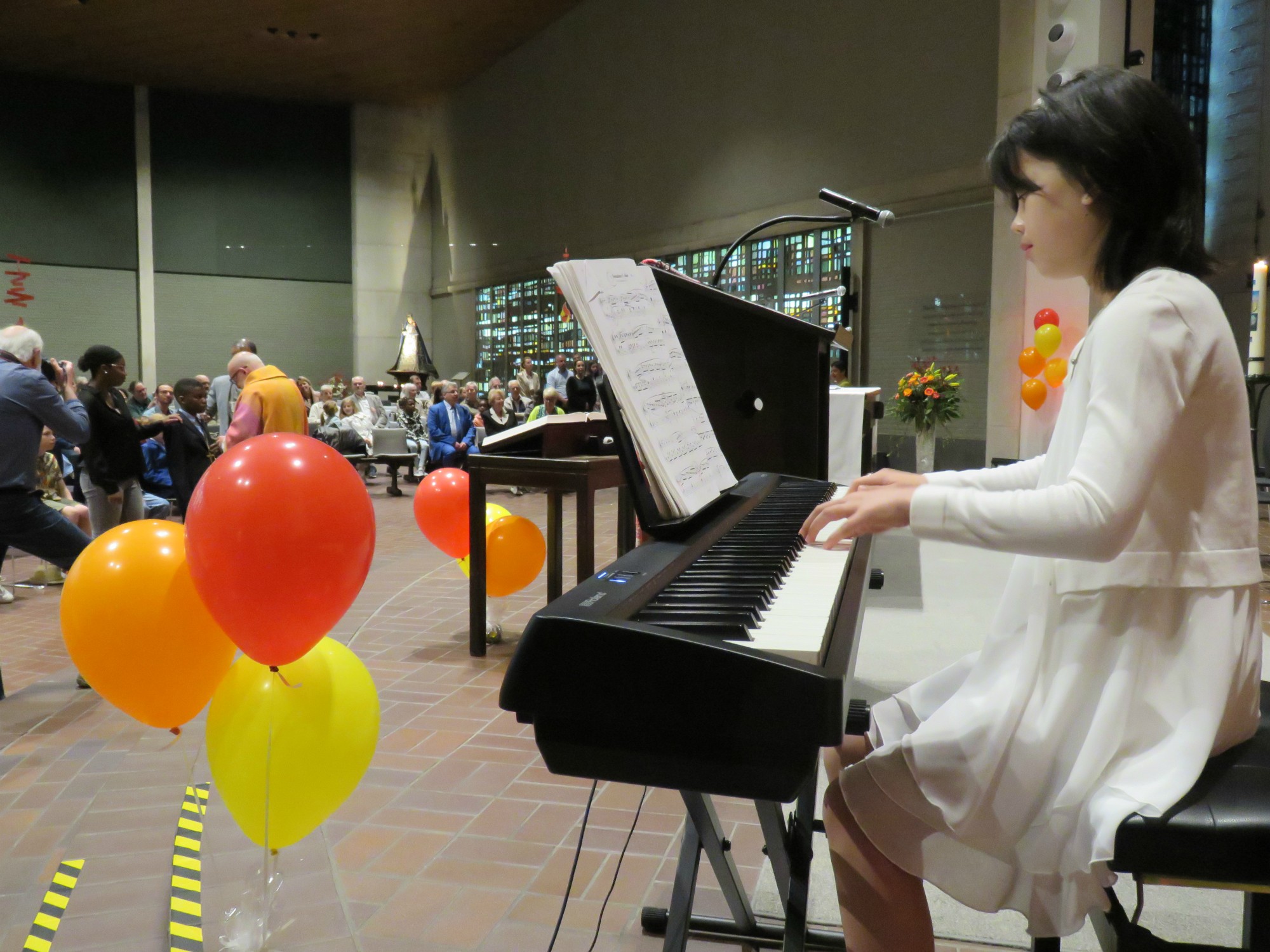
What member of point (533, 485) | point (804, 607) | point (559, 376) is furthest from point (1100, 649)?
point (559, 376)

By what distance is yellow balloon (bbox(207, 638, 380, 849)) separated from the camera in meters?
1.98

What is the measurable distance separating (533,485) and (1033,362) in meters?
6.92

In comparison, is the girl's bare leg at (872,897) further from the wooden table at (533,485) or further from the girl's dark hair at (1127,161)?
the wooden table at (533,485)

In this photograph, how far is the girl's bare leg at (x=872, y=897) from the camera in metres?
1.27

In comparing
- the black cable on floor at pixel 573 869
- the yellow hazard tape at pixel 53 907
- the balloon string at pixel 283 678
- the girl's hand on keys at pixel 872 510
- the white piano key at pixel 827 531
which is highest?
the girl's hand on keys at pixel 872 510

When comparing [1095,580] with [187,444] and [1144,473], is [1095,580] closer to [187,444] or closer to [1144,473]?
[1144,473]

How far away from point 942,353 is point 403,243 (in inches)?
495

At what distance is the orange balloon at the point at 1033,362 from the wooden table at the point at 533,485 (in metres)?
6.32

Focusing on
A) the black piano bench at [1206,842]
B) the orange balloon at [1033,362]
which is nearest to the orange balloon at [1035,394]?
the orange balloon at [1033,362]

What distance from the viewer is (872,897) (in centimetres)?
128

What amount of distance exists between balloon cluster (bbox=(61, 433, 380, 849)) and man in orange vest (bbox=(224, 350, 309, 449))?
3.95 metres

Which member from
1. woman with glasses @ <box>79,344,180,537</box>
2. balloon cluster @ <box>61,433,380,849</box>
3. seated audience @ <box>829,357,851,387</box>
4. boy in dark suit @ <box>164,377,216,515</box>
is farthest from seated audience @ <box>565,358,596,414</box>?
balloon cluster @ <box>61,433,380,849</box>

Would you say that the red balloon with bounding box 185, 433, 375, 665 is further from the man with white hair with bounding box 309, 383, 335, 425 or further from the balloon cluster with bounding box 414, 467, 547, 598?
the man with white hair with bounding box 309, 383, 335, 425

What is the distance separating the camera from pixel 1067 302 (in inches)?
368
